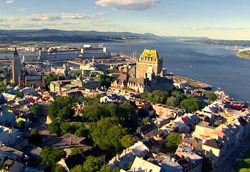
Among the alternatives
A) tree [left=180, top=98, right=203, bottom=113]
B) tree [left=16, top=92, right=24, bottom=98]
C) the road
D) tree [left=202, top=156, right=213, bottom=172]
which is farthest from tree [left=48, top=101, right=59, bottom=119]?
the road

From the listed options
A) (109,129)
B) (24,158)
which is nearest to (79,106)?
(109,129)

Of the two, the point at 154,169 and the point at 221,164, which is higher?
the point at 154,169

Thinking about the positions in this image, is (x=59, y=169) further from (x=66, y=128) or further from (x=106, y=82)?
(x=106, y=82)

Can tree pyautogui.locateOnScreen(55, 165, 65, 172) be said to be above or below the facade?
below

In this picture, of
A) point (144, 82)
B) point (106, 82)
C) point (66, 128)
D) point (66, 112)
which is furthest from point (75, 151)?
point (106, 82)

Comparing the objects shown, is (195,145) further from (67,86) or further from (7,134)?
(67,86)

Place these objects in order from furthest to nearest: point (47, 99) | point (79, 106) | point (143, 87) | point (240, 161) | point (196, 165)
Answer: point (143, 87) < point (47, 99) < point (79, 106) < point (240, 161) < point (196, 165)

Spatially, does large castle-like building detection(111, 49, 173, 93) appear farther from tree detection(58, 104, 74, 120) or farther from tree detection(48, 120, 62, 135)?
tree detection(48, 120, 62, 135)
